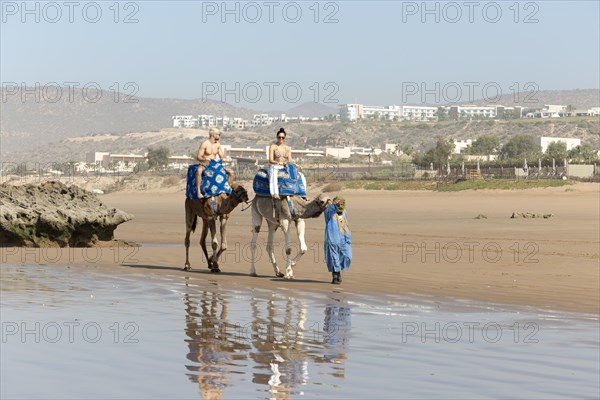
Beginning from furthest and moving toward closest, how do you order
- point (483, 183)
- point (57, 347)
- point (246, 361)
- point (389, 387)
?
1. point (483, 183)
2. point (57, 347)
3. point (246, 361)
4. point (389, 387)

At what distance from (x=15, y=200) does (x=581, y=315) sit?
14.0m

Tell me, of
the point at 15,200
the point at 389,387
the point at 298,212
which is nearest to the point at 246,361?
the point at 389,387

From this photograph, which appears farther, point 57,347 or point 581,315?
point 581,315

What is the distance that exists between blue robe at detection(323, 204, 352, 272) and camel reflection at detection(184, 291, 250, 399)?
104 inches

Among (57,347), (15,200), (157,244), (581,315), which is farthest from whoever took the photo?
(157,244)

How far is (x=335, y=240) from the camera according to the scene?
58.4 ft

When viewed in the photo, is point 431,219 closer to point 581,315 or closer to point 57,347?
point 581,315

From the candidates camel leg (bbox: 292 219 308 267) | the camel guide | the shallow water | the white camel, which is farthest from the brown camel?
the shallow water

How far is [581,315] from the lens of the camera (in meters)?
14.1

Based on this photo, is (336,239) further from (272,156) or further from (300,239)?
(272,156)

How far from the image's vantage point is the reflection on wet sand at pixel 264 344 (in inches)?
368

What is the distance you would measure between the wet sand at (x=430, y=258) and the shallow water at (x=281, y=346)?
4.69ft

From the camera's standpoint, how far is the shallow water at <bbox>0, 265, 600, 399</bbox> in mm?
9047

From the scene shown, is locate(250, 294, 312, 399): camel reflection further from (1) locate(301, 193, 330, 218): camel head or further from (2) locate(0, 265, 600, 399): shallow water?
(1) locate(301, 193, 330, 218): camel head
